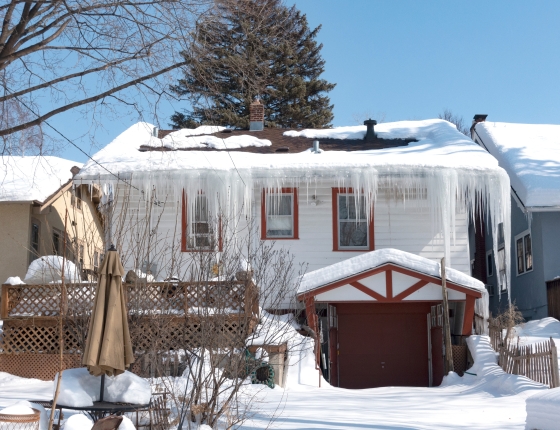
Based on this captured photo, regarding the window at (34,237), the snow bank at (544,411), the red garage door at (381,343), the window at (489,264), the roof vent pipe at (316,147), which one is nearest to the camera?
the snow bank at (544,411)

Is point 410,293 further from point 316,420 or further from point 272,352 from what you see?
point 316,420

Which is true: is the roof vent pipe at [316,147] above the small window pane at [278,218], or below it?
above

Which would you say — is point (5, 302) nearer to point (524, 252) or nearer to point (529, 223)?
point (529, 223)

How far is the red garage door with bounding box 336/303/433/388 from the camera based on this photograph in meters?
15.0

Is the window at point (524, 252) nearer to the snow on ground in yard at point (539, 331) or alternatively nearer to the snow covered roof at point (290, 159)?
the snow on ground in yard at point (539, 331)

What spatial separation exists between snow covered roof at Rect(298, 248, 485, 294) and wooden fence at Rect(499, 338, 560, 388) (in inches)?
73.6

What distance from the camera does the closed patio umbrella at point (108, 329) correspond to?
6719 mm

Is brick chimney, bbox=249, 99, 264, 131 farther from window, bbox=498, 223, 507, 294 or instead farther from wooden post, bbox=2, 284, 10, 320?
wooden post, bbox=2, 284, 10, 320

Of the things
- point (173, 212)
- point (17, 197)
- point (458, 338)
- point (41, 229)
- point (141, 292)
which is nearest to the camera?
point (141, 292)

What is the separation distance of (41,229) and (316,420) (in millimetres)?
12488

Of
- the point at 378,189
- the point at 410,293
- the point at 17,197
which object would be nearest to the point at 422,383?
the point at 410,293

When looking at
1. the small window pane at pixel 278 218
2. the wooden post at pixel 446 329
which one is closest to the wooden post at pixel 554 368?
the wooden post at pixel 446 329

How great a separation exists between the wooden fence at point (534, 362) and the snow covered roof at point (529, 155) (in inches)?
251

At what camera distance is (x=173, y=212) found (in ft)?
51.7
